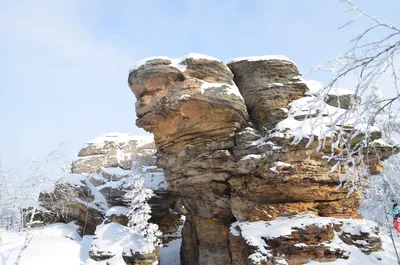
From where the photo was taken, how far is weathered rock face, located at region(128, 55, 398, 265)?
15.3 metres

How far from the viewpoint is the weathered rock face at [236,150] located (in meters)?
15.3

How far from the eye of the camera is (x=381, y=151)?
51.2ft

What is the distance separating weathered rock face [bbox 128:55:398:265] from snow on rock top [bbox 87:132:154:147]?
15.9 metres

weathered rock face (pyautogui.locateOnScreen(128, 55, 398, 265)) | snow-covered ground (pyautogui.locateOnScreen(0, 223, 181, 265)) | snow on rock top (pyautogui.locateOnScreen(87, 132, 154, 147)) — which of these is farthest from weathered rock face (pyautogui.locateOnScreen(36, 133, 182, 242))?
weathered rock face (pyautogui.locateOnScreen(128, 55, 398, 265))

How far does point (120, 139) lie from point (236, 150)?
21958 millimetres

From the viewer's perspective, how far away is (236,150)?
16.8 meters

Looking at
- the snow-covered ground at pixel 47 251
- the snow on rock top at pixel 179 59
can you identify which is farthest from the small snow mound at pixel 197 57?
the snow-covered ground at pixel 47 251

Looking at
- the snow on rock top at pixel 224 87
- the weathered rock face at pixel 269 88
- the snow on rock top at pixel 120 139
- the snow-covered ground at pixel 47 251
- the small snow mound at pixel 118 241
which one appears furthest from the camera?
the snow on rock top at pixel 120 139

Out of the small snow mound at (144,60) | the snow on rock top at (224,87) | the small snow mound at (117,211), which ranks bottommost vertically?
the small snow mound at (117,211)

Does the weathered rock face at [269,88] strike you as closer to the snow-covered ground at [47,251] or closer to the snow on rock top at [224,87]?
the snow on rock top at [224,87]

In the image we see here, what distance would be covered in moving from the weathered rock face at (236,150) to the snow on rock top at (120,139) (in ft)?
52.2

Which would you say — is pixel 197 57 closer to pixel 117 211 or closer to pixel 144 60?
pixel 144 60

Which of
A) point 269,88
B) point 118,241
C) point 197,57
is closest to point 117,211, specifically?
point 118,241

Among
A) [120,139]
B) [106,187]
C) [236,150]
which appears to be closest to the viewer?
[236,150]
